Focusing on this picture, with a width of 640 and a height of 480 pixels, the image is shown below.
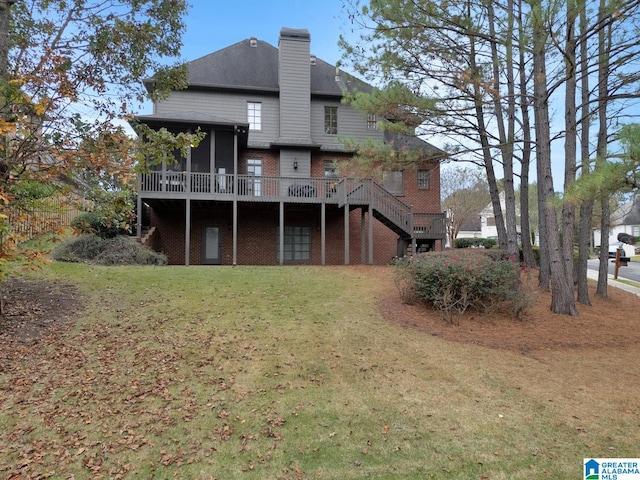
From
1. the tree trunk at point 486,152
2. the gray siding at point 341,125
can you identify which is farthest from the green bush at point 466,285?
the gray siding at point 341,125

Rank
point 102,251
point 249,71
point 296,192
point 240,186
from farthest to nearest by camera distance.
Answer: point 249,71 < point 296,192 < point 240,186 < point 102,251

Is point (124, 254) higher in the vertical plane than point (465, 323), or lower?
higher

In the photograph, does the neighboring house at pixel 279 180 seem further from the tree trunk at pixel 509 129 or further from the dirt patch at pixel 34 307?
the dirt patch at pixel 34 307

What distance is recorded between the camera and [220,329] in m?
6.19

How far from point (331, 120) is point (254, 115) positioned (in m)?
3.44

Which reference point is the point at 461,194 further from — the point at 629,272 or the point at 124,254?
the point at 124,254

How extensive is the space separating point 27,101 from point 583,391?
7.17 m

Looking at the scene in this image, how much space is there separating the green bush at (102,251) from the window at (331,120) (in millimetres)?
9573

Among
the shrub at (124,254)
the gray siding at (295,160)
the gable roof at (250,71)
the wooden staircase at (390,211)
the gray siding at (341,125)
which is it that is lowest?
the shrub at (124,254)

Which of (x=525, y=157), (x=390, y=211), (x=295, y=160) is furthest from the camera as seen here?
(x=295, y=160)

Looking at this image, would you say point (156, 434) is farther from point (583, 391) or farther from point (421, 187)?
point (421, 187)

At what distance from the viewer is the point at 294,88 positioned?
16.7m

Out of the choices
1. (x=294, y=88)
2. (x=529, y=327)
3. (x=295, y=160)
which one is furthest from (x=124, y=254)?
(x=529, y=327)

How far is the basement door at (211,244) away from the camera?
15.9m
